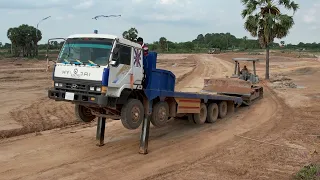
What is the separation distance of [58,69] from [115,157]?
2.64m

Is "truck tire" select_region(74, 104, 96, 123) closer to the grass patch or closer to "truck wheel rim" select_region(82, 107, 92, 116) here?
"truck wheel rim" select_region(82, 107, 92, 116)

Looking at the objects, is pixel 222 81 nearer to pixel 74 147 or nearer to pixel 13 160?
pixel 74 147

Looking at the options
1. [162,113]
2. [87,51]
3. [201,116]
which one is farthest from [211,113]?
[87,51]

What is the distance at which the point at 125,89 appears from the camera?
29.8ft

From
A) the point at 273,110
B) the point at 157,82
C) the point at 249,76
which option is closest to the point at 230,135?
the point at 157,82

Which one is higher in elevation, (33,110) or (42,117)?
(33,110)

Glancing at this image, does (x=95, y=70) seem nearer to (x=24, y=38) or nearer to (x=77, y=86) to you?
(x=77, y=86)

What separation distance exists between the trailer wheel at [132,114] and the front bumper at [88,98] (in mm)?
424

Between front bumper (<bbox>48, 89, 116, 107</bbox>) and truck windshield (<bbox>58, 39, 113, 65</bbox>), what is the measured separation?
30.5 inches

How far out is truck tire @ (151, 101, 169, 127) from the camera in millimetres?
10269

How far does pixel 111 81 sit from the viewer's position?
8.48 metres

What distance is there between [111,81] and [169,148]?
297cm

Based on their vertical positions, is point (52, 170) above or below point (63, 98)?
below

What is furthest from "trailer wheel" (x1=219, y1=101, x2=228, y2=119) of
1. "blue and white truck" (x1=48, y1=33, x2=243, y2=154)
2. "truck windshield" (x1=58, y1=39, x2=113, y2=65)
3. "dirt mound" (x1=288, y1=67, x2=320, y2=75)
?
"dirt mound" (x1=288, y1=67, x2=320, y2=75)
